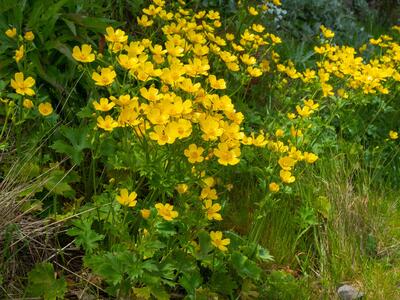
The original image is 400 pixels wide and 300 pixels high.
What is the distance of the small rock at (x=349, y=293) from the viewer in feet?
8.41

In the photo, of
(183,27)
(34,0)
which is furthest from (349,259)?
(34,0)

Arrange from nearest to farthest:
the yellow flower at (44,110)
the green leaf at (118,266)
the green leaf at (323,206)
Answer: the green leaf at (118,266) < the yellow flower at (44,110) < the green leaf at (323,206)

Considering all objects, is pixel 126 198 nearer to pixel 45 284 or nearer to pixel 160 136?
pixel 160 136

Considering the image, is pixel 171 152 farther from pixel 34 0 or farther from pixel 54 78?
pixel 34 0

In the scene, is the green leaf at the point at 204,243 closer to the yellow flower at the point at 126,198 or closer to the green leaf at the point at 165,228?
the green leaf at the point at 165,228

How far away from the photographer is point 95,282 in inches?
86.8

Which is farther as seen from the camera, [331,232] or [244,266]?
[331,232]

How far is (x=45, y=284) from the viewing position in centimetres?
205

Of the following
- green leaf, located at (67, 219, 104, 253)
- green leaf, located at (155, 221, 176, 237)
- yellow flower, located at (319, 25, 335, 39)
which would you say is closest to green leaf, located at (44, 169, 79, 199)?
green leaf, located at (67, 219, 104, 253)

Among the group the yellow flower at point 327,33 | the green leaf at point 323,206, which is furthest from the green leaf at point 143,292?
the yellow flower at point 327,33

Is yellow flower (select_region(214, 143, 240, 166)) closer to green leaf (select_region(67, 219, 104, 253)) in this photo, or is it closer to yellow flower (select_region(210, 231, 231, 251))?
yellow flower (select_region(210, 231, 231, 251))

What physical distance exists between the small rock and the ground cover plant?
0.05 metres

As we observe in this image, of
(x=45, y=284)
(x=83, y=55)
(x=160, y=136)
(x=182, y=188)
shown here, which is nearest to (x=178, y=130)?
(x=160, y=136)

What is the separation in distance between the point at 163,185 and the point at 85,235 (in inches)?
13.1
